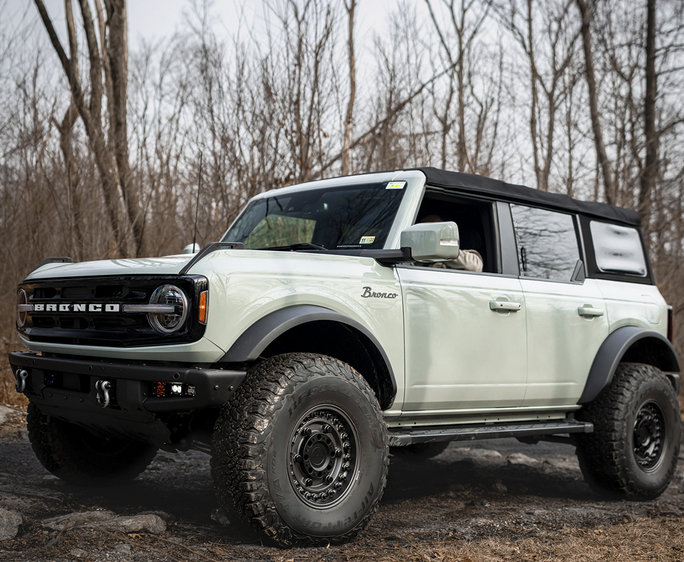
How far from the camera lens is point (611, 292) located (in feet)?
19.0

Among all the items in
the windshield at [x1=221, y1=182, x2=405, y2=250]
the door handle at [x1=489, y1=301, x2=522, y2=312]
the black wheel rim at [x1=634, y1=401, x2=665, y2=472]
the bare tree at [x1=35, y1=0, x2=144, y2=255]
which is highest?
the bare tree at [x1=35, y1=0, x2=144, y2=255]

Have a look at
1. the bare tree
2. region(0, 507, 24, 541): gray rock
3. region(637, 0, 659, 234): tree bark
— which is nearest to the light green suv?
region(0, 507, 24, 541): gray rock

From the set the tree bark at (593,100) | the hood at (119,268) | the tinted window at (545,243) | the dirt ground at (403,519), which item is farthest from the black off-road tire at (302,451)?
the tree bark at (593,100)

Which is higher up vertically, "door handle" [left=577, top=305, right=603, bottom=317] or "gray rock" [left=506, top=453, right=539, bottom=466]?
Answer: "door handle" [left=577, top=305, right=603, bottom=317]

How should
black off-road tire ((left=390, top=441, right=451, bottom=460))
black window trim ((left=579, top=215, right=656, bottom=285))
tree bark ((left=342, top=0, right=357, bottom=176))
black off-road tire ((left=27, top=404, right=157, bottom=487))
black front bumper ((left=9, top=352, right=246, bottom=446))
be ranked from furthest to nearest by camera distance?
1. tree bark ((left=342, top=0, right=357, bottom=176))
2. black off-road tire ((left=390, top=441, right=451, bottom=460))
3. black window trim ((left=579, top=215, right=656, bottom=285))
4. black off-road tire ((left=27, top=404, right=157, bottom=487))
5. black front bumper ((left=9, top=352, right=246, bottom=446))

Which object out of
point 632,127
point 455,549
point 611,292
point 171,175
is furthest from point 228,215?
point 632,127

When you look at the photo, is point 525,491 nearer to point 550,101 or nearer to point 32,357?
point 32,357

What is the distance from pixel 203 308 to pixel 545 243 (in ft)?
9.87

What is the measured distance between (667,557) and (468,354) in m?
1.51

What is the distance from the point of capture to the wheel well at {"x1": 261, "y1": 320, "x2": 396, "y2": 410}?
4.05m

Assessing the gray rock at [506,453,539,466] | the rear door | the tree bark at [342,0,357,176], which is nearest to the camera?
the rear door

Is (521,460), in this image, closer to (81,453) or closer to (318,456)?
(318,456)

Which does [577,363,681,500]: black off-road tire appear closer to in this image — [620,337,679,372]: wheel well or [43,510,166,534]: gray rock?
[620,337,679,372]: wheel well

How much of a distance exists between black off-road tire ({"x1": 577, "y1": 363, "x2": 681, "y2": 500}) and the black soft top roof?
1271mm
